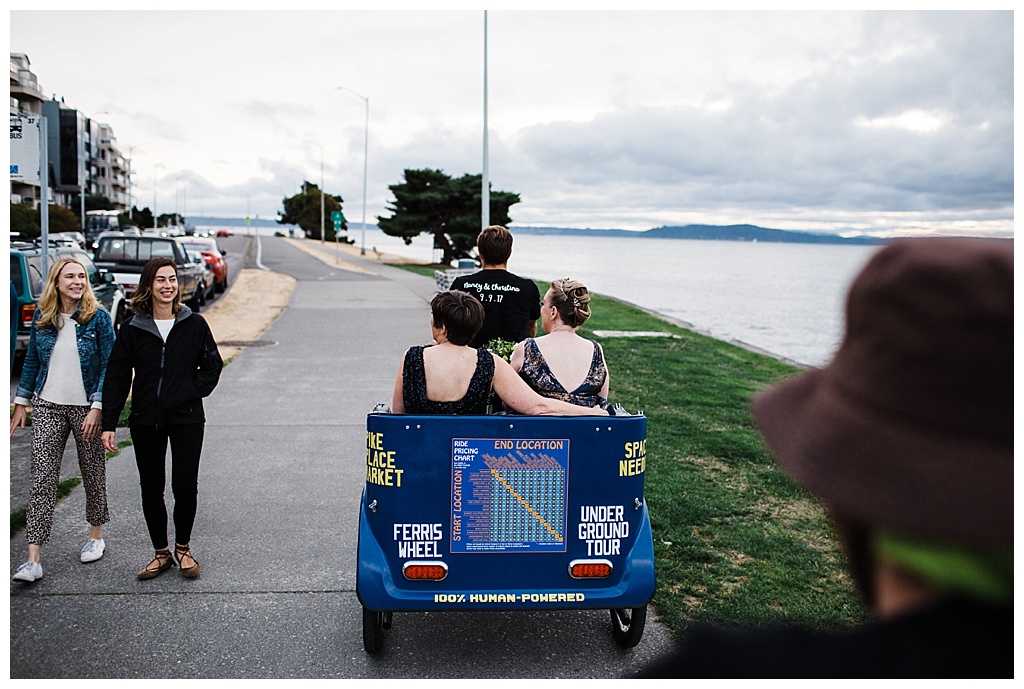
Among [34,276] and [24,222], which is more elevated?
[24,222]

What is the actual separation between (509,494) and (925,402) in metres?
3.47

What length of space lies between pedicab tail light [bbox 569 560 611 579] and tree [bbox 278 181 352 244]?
108 m

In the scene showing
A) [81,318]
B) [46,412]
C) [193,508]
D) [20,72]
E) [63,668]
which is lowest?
[63,668]

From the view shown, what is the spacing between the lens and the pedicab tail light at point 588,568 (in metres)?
4.43

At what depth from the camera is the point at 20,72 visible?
7300cm

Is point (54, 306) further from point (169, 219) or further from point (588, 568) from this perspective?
point (169, 219)

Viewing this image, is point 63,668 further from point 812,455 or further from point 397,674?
point 812,455

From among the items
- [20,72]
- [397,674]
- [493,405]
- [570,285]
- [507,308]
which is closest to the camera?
[397,674]

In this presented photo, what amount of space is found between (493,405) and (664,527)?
2.16 metres

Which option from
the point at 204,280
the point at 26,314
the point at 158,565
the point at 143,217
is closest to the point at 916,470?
the point at 158,565

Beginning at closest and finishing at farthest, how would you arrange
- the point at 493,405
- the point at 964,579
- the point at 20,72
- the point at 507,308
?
the point at 964,579 → the point at 493,405 → the point at 507,308 → the point at 20,72

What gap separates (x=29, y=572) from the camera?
545 centimetres

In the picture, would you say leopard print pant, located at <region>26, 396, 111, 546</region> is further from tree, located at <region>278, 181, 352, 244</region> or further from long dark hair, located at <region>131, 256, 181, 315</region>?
tree, located at <region>278, 181, 352, 244</region>

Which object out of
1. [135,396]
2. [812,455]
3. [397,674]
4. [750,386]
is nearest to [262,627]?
[397,674]
